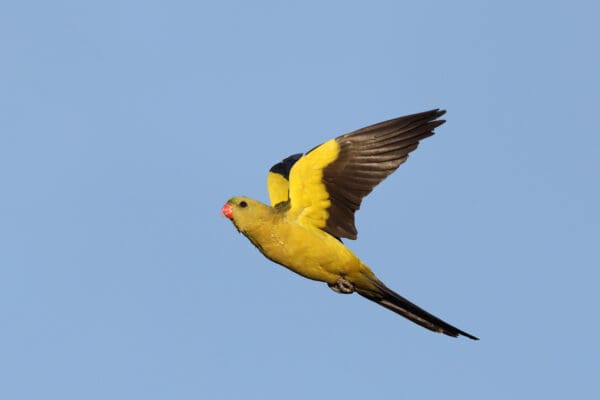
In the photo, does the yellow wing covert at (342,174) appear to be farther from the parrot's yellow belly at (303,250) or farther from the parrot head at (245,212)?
the parrot head at (245,212)

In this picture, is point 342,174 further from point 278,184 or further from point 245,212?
point 278,184

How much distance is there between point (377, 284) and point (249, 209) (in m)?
2.10

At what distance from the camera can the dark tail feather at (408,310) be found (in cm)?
1958

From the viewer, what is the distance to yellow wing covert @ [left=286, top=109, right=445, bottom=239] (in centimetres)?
1950

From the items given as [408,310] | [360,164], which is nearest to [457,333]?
[408,310]

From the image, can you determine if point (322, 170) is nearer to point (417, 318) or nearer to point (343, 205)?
point (343, 205)

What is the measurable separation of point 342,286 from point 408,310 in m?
1.00

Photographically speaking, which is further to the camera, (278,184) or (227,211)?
(278,184)

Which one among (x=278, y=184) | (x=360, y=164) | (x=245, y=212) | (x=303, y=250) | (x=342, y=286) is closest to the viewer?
(x=303, y=250)

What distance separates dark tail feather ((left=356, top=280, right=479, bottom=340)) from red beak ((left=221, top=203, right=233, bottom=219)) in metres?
2.15

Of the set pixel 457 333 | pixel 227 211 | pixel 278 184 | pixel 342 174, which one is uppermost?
pixel 278 184

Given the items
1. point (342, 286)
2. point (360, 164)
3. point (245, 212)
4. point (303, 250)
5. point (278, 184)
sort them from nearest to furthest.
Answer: point (303, 250) < point (245, 212) < point (360, 164) < point (342, 286) < point (278, 184)

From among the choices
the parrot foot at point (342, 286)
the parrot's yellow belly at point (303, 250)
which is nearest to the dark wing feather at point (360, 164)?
the parrot's yellow belly at point (303, 250)

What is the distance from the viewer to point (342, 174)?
1961cm
